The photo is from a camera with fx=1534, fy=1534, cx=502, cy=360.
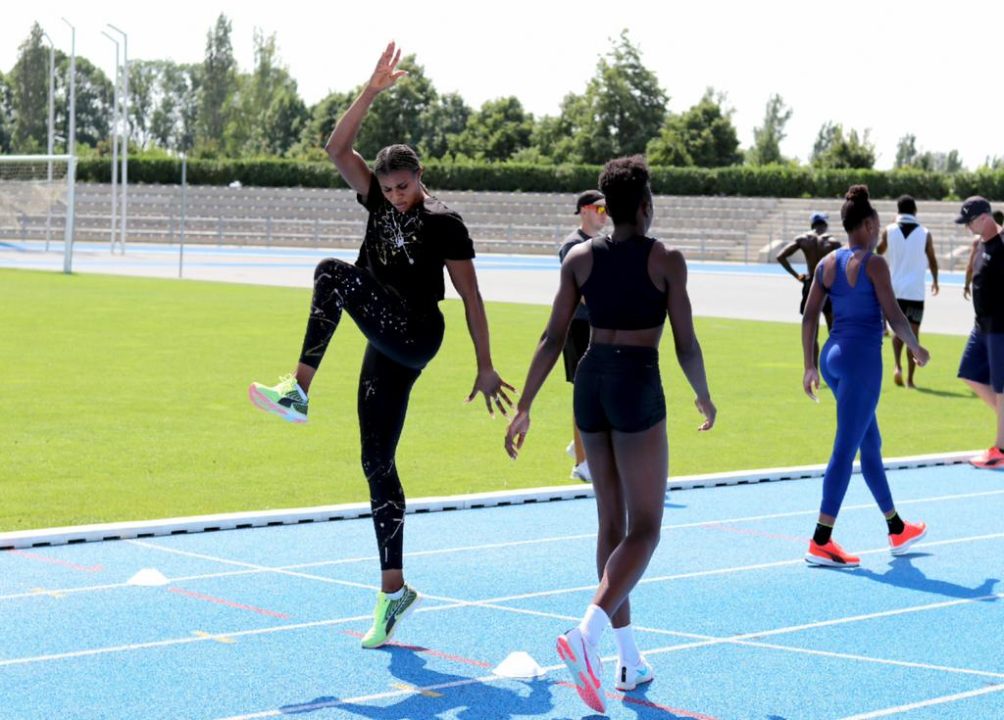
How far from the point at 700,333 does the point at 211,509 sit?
15.2m

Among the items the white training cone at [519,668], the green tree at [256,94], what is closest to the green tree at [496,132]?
the green tree at [256,94]

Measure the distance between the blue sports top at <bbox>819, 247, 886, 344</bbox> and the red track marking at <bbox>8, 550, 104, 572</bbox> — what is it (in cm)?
420

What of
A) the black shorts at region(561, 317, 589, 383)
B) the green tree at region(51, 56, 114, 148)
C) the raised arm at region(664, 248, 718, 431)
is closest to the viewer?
the raised arm at region(664, 248, 718, 431)

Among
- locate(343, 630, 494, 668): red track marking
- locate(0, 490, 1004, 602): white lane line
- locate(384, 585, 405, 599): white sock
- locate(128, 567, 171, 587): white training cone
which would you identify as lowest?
locate(0, 490, 1004, 602): white lane line

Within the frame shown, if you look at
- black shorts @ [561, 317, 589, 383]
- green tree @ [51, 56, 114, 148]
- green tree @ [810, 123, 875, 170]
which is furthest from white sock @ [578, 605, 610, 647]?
green tree @ [51, 56, 114, 148]

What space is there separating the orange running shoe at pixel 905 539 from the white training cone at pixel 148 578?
4.12 m

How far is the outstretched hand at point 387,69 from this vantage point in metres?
6.71

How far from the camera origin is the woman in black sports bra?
5.59m

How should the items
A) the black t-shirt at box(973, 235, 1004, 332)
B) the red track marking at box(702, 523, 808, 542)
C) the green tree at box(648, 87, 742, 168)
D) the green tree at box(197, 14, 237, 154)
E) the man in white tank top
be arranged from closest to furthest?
the red track marking at box(702, 523, 808, 542)
the black t-shirt at box(973, 235, 1004, 332)
the man in white tank top
the green tree at box(648, 87, 742, 168)
the green tree at box(197, 14, 237, 154)

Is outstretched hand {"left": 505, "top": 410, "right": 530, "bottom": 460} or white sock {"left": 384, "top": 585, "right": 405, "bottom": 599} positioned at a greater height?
outstretched hand {"left": 505, "top": 410, "right": 530, "bottom": 460}

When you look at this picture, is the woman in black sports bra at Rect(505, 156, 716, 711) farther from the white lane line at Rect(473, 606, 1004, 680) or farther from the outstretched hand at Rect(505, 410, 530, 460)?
the white lane line at Rect(473, 606, 1004, 680)

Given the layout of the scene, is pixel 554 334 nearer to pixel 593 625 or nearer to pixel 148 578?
pixel 593 625

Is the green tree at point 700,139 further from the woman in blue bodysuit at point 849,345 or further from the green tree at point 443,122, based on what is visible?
the woman in blue bodysuit at point 849,345

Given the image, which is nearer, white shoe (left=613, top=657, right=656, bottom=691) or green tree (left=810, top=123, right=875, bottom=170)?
white shoe (left=613, top=657, right=656, bottom=691)
